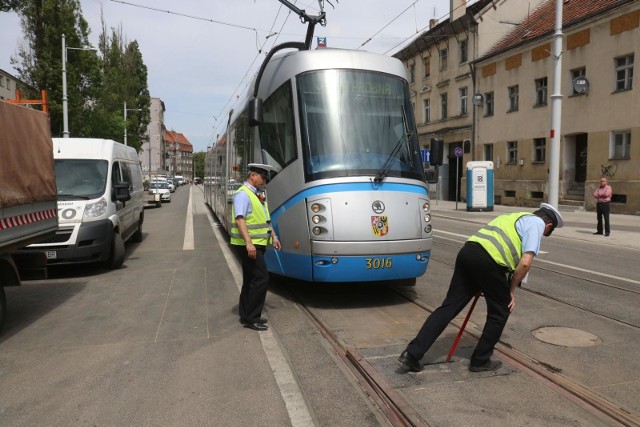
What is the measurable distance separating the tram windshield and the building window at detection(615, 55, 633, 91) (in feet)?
61.9

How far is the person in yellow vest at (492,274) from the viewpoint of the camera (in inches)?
161

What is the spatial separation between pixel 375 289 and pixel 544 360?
10.1 feet

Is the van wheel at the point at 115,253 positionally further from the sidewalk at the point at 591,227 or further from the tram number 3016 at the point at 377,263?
the sidewalk at the point at 591,227

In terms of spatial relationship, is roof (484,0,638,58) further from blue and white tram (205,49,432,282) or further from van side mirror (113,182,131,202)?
van side mirror (113,182,131,202)

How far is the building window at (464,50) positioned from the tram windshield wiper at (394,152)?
28.4 metres

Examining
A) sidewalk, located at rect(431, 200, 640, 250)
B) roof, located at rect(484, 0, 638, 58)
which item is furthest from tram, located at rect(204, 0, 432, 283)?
roof, located at rect(484, 0, 638, 58)

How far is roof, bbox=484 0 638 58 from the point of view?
22875mm

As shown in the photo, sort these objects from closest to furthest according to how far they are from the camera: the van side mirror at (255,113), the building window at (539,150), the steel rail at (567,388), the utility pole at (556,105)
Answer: the steel rail at (567,388), the van side mirror at (255,113), the utility pole at (556,105), the building window at (539,150)

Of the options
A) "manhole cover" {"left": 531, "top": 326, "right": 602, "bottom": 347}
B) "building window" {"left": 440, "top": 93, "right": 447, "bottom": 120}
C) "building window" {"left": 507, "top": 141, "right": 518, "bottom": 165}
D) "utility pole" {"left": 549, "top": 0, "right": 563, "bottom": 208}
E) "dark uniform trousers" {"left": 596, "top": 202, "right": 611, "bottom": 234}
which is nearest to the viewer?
"manhole cover" {"left": 531, "top": 326, "right": 602, "bottom": 347}

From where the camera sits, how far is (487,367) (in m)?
4.29

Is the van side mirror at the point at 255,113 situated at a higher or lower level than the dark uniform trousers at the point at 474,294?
higher

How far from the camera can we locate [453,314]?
432 centimetres

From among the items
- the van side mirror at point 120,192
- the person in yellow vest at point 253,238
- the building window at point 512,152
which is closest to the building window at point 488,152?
the building window at point 512,152

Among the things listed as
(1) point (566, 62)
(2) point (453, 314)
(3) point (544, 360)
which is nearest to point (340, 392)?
(2) point (453, 314)
